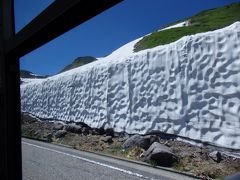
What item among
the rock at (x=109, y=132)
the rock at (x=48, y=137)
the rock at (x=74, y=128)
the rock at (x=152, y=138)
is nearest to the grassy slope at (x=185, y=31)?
the rock at (x=74, y=128)

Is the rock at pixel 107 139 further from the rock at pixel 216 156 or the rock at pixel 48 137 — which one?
the rock at pixel 216 156

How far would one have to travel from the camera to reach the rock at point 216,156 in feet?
26.4

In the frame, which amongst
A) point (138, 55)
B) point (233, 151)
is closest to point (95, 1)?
point (233, 151)

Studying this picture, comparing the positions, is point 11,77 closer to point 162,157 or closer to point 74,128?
point 162,157

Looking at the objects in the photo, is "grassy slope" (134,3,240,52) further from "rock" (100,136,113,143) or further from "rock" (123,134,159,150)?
"rock" (123,134,159,150)

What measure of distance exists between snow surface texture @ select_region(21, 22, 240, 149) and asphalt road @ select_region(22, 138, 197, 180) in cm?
205

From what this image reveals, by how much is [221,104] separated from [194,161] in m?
1.52

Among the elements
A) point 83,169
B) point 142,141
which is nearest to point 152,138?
point 142,141

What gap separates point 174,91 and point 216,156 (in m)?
2.93

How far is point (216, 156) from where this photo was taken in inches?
320

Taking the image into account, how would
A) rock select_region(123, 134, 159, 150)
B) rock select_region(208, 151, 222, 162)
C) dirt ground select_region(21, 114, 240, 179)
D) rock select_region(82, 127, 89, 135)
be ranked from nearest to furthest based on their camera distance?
dirt ground select_region(21, 114, 240, 179) → rock select_region(208, 151, 222, 162) → rock select_region(123, 134, 159, 150) → rock select_region(82, 127, 89, 135)

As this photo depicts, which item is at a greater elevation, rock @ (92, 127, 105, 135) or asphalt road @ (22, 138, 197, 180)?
rock @ (92, 127, 105, 135)

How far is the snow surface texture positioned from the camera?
8.69 metres

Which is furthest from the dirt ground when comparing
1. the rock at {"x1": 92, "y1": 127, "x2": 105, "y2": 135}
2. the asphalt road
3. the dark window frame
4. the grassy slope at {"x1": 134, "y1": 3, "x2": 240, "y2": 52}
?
the grassy slope at {"x1": 134, "y1": 3, "x2": 240, "y2": 52}
